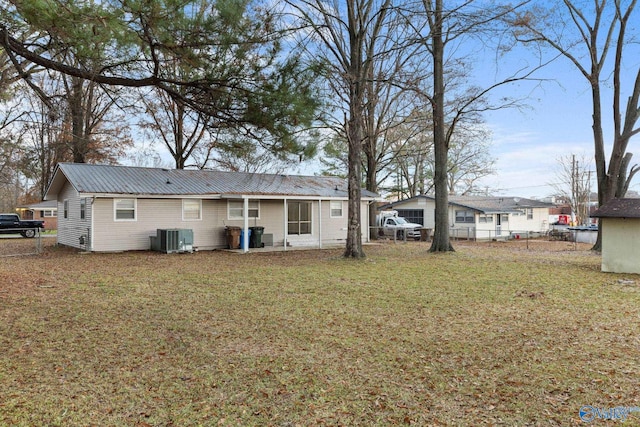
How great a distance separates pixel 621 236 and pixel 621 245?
253 millimetres

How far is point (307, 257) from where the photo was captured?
51.0 feet

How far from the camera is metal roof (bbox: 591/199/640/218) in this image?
10.5 meters

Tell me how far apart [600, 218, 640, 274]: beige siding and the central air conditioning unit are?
45.4 ft

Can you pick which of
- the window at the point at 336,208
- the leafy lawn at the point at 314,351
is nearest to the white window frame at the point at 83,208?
the leafy lawn at the point at 314,351

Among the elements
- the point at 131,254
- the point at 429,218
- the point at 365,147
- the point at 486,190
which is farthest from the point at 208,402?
the point at 486,190

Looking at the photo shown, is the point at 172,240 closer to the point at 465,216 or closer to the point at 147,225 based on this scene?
the point at 147,225

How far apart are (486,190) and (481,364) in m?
46.3

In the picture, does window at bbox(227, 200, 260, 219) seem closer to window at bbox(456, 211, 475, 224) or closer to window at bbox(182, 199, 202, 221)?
window at bbox(182, 199, 202, 221)

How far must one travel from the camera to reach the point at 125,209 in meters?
16.4

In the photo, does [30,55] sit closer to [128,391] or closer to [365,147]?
[128,391]

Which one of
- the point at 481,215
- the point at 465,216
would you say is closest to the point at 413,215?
the point at 465,216

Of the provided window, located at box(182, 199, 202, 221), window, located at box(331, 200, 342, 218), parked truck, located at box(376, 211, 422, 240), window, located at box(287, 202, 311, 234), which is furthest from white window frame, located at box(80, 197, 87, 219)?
parked truck, located at box(376, 211, 422, 240)

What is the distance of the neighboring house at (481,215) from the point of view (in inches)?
1110

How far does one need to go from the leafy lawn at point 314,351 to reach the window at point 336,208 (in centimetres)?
1197
